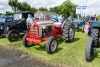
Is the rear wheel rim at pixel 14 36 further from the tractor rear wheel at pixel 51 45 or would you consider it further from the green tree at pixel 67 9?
the green tree at pixel 67 9

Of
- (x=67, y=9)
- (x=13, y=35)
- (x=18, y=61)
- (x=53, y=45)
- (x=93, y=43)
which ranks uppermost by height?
(x=67, y=9)

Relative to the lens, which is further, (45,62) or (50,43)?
(50,43)

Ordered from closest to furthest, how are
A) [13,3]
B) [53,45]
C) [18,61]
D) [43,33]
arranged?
1. [18,61]
2. [53,45]
3. [43,33]
4. [13,3]

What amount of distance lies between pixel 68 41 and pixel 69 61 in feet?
9.23

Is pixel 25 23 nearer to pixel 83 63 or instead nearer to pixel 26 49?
pixel 26 49

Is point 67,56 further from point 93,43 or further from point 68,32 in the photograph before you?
point 68,32

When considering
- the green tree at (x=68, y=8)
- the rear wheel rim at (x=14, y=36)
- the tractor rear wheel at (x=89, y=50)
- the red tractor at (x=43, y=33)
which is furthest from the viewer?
the green tree at (x=68, y=8)

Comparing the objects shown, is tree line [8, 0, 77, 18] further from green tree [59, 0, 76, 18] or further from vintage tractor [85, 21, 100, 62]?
vintage tractor [85, 21, 100, 62]

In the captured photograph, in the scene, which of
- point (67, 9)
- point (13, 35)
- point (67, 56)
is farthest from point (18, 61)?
point (67, 9)

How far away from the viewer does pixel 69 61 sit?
6.37 metres

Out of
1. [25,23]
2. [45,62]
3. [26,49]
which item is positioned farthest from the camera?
[25,23]

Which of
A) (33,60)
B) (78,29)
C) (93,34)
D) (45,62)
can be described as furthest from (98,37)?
(78,29)

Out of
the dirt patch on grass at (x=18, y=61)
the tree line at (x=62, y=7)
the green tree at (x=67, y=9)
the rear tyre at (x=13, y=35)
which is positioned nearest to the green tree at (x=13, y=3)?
the tree line at (x=62, y=7)

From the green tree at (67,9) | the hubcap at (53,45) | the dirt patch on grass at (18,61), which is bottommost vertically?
the dirt patch on grass at (18,61)
